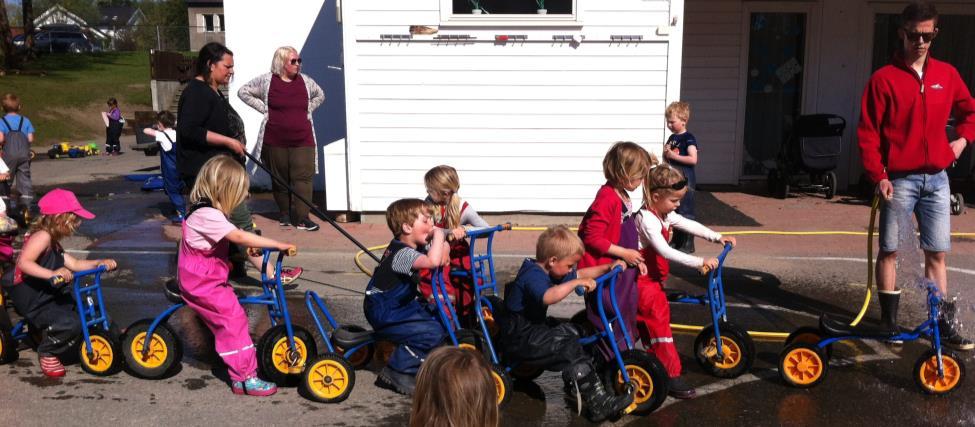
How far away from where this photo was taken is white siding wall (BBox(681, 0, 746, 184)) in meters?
12.6

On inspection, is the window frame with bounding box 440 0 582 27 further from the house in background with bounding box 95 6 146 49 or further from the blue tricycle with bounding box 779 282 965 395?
the house in background with bounding box 95 6 146 49

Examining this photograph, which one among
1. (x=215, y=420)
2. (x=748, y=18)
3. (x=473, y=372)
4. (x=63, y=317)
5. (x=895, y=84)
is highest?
(x=748, y=18)

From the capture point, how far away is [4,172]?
9.62m

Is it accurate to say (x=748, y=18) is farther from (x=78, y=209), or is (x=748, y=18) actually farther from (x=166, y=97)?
(x=166, y=97)

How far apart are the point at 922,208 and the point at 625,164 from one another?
227 centimetres

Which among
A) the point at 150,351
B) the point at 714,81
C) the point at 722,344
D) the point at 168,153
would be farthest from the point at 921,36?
the point at 168,153

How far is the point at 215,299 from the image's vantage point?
16.5 ft

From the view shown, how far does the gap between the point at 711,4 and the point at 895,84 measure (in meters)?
7.05

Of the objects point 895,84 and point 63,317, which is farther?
point 895,84

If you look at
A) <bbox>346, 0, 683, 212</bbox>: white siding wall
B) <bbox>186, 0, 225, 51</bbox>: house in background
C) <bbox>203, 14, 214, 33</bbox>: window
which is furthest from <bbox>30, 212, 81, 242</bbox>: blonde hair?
<bbox>203, 14, 214, 33</bbox>: window

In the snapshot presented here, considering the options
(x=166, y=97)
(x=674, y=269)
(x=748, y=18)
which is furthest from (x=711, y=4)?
(x=166, y=97)

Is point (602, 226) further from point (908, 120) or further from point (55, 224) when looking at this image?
point (55, 224)

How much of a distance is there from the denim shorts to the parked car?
177 feet

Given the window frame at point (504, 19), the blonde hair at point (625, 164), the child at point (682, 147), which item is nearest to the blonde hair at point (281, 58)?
the window frame at point (504, 19)
